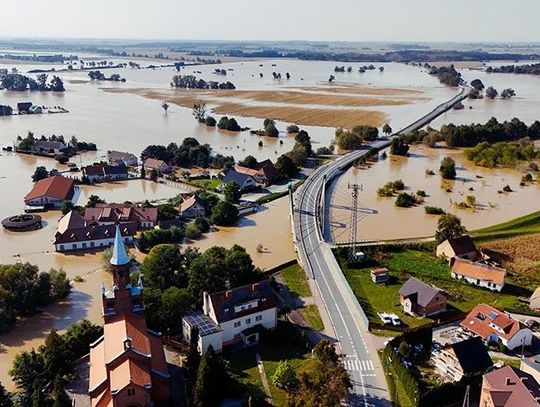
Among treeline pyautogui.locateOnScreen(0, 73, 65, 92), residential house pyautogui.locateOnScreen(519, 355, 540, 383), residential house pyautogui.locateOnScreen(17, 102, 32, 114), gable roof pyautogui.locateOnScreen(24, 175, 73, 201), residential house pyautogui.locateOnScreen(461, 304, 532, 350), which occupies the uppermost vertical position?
treeline pyautogui.locateOnScreen(0, 73, 65, 92)

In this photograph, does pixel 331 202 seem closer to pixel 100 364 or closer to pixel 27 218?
pixel 27 218

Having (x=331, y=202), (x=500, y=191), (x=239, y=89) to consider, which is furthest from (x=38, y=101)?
(x=500, y=191)

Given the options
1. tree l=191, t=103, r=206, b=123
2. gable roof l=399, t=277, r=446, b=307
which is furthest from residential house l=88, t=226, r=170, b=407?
tree l=191, t=103, r=206, b=123

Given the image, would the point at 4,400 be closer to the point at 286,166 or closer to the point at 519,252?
the point at 519,252

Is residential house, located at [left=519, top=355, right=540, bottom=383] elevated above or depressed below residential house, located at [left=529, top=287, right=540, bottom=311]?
above

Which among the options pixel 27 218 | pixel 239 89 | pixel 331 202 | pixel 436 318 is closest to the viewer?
pixel 436 318

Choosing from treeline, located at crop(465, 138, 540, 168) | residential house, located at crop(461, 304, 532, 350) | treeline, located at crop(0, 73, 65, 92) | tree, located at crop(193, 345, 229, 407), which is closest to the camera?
tree, located at crop(193, 345, 229, 407)

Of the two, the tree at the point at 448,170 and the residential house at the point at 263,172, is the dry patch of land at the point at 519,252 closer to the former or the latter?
the tree at the point at 448,170

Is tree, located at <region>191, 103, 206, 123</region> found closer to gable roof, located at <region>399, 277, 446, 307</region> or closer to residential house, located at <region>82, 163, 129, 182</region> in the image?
residential house, located at <region>82, 163, 129, 182</region>
